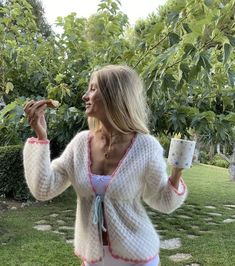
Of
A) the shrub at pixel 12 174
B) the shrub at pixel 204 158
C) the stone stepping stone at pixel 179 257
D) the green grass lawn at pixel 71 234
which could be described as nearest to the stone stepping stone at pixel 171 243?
the green grass lawn at pixel 71 234

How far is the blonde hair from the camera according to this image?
1537mm

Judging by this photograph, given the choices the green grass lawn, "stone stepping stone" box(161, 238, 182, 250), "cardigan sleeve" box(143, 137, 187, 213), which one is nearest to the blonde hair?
"cardigan sleeve" box(143, 137, 187, 213)

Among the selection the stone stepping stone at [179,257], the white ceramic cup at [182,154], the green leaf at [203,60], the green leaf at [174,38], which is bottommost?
the stone stepping stone at [179,257]

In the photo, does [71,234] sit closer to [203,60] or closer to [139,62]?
[139,62]

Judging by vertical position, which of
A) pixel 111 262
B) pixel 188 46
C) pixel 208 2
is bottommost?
pixel 111 262

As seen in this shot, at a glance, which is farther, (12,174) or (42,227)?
(12,174)

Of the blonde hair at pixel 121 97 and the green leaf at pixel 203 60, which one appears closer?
the blonde hair at pixel 121 97

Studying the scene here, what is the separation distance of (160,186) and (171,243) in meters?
3.36

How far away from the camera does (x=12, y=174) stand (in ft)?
22.9

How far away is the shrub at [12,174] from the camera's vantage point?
6.87 m

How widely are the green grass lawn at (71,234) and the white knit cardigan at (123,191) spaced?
97.7 inches

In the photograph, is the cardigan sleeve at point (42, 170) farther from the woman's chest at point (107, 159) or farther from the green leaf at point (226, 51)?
the green leaf at point (226, 51)

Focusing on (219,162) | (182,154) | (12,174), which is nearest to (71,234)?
(12,174)

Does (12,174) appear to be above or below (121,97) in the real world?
below
